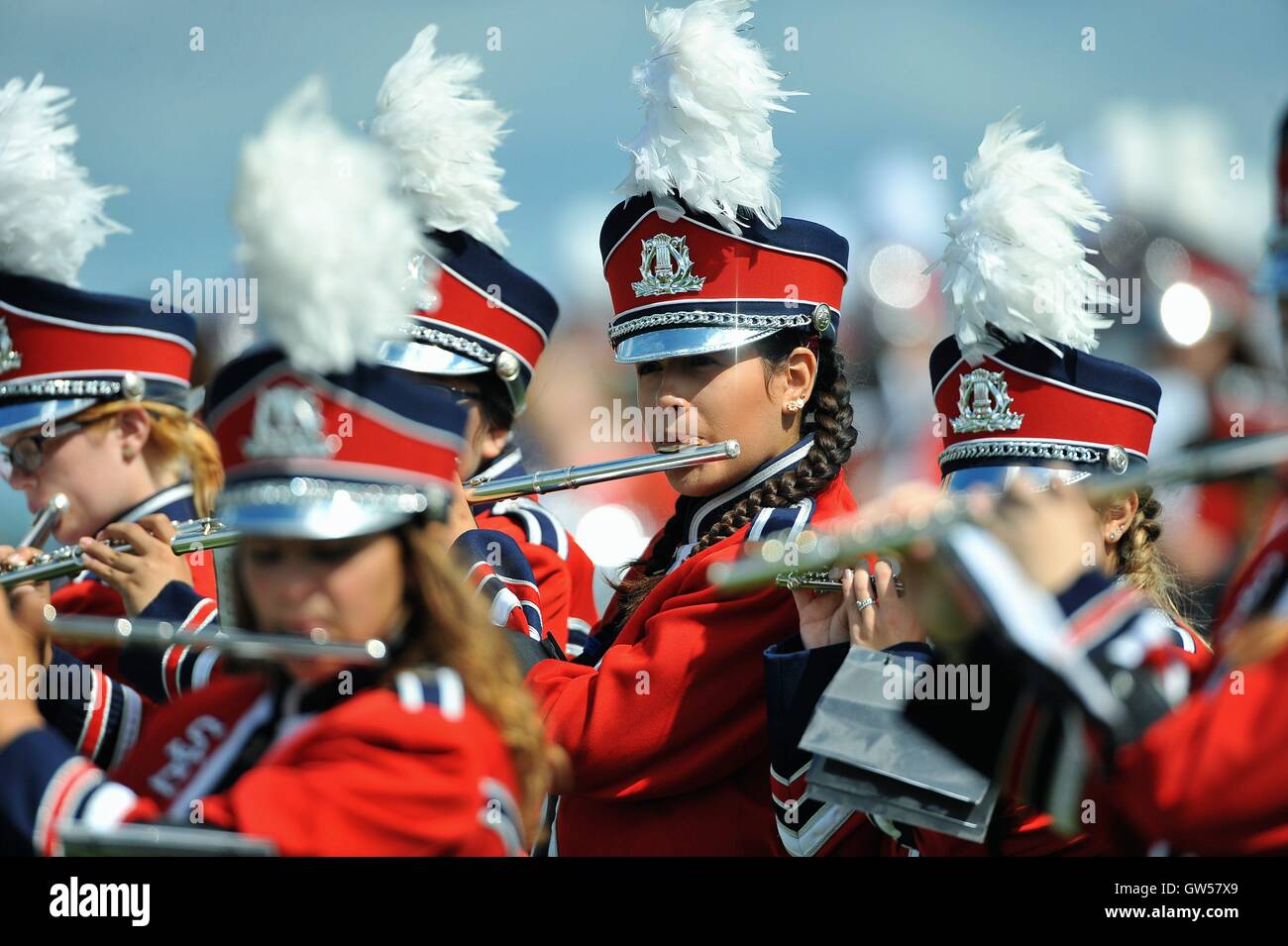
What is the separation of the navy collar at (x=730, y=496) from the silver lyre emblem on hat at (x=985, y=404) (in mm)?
393

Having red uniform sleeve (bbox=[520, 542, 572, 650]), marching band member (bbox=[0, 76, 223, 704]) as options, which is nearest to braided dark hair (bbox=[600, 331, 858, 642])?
red uniform sleeve (bbox=[520, 542, 572, 650])

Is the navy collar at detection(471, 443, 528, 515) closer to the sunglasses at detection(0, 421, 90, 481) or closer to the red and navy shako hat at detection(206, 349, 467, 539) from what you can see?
the sunglasses at detection(0, 421, 90, 481)

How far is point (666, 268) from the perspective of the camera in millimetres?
4277

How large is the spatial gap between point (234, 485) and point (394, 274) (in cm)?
43

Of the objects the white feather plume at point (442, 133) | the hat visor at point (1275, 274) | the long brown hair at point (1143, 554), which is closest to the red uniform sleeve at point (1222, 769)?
the hat visor at point (1275, 274)

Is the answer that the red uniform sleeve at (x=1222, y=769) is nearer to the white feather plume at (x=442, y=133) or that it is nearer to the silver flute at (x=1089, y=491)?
the silver flute at (x=1089, y=491)

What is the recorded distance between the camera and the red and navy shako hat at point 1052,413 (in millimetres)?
4137

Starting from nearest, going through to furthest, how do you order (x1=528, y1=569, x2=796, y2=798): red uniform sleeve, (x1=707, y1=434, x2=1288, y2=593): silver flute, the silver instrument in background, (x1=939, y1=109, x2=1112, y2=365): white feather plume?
(x1=707, y1=434, x2=1288, y2=593): silver flute
(x1=528, y1=569, x2=796, y2=798): red uniform sleeve
(x1=939, y1=109, x2=1112, y2=365): white feather plume
the silver instrument in background

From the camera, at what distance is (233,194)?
2611 mm

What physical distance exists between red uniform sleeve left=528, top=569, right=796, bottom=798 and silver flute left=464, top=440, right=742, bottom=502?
1.31ft

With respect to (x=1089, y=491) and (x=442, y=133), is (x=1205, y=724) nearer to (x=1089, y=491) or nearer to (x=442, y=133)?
(x=1089, y=491)

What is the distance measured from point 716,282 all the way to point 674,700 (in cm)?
108

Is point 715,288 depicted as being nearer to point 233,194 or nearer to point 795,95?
point 795,95

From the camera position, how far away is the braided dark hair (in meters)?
4.16
